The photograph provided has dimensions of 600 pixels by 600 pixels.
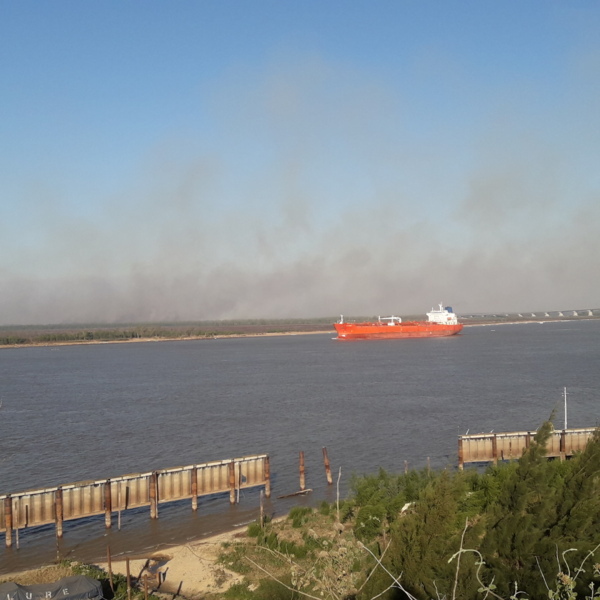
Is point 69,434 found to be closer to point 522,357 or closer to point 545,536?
point 545,536

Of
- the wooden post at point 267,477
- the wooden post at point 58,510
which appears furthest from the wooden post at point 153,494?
the wooden post at point 267,477

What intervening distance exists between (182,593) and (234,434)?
58.0 ft

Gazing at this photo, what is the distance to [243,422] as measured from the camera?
34156 millimetres

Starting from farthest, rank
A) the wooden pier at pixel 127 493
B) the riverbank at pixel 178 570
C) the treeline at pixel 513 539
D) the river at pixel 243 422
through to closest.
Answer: the river at pixel 243 422 < the wooden pier at pixel 127 493 < the riverbank at pixel 178 570 < the treeline at pixel 513 539

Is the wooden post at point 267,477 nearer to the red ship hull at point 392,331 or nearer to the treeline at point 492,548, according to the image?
the treeline at point 492,548

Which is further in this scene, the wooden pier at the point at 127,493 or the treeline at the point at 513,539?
the wooden pier at the point at 127,493

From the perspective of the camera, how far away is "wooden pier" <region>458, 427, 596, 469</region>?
2183 cm

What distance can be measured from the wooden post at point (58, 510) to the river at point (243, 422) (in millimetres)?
458

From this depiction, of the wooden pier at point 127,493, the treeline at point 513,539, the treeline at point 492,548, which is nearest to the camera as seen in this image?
the treeline at point 492,548

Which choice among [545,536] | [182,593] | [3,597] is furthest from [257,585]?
[545,536]

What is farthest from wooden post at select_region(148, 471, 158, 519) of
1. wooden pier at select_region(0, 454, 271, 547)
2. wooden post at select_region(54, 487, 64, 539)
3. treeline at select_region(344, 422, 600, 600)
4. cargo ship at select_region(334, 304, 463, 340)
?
cargo ship at select_region(334, 304, 463, 340)

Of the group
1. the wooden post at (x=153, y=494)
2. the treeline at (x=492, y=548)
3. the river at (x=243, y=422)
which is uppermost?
the treeline at (x=492, y=548)

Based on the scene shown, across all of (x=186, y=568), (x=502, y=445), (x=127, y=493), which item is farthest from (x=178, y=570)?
(x=502, y=445)

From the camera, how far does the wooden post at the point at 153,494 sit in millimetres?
18500
